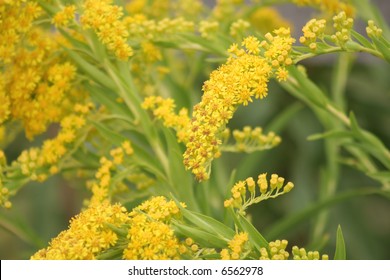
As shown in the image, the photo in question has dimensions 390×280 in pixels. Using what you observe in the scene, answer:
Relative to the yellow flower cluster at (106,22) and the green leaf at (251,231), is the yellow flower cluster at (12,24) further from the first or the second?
the green leaf at (251,231)

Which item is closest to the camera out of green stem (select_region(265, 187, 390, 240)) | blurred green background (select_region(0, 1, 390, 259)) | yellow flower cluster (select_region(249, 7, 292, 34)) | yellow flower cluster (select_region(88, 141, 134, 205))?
yellow flower cluster (select_region(88, 141, 134, 205))

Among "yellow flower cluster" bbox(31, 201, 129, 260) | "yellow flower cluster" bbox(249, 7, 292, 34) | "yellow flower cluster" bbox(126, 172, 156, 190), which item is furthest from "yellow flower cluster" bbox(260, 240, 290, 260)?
"yellow flower cluster" bbox(249, 7, 292, 34)

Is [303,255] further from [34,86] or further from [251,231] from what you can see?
[34,86]

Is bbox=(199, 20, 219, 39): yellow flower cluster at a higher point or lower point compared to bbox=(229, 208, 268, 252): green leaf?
higher

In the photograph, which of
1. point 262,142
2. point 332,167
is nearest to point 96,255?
point 262,142

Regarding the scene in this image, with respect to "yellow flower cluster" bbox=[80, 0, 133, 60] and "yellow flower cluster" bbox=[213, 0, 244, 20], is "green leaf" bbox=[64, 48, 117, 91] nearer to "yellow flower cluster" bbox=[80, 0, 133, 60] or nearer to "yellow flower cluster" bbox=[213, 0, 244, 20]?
"yellow flower cluster" bbox=[80, 0, 133, 60]

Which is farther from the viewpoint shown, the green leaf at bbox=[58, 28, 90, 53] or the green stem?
the green stem
